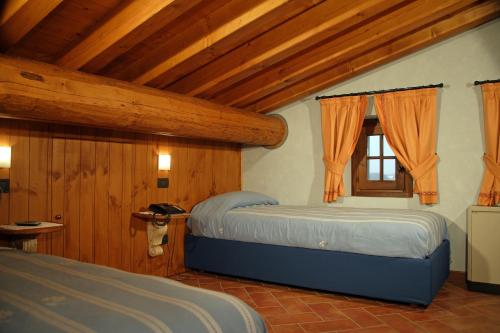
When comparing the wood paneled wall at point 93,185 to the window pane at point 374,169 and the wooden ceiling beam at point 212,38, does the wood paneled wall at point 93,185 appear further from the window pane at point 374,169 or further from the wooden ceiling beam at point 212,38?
the window pane at point 374,169

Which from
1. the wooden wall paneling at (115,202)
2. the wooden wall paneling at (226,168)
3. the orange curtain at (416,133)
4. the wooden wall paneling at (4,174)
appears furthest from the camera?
the wooden wall paneling at (226,168)

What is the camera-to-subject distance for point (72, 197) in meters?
3.49

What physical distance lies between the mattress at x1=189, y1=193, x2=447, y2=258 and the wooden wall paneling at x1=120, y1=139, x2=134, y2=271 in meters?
0.79

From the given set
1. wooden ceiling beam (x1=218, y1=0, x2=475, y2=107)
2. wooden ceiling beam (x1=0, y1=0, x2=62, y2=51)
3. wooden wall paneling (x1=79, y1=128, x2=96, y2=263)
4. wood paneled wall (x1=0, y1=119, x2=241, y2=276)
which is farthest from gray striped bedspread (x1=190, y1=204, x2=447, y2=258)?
wooden ceiling beam (x1=0, y1=0, x2=62, y2=51)

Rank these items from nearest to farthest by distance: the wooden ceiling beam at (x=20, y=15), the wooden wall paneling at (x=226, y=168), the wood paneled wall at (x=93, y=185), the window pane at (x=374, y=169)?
1. the wooden ceiling beam at (x=20, y=15)
2. the wood paneled wall at (x=93, y=185)
3. the window pane at (x=374, y=169)
4. the wooden wall paneling at (x=226, y=168)

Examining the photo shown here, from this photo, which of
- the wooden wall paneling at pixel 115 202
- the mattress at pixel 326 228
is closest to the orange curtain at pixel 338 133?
the mattress at pixel 326 228

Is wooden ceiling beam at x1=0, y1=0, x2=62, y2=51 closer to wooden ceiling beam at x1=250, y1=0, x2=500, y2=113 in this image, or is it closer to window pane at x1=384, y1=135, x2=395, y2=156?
wooden ceiling beam at x1=250, y1=0, x2=500, y2=113

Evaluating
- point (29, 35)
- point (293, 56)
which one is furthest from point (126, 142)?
point (293, 56)

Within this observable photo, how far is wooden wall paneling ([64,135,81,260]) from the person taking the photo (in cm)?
344

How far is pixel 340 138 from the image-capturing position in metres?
4.79

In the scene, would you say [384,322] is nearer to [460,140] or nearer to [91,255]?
[460,140]

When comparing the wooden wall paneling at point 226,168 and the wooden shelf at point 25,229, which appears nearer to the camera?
the wooden shelf at point 25,229

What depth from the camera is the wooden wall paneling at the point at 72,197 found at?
11.3 feet

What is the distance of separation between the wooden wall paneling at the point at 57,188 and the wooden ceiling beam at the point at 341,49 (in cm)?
176
